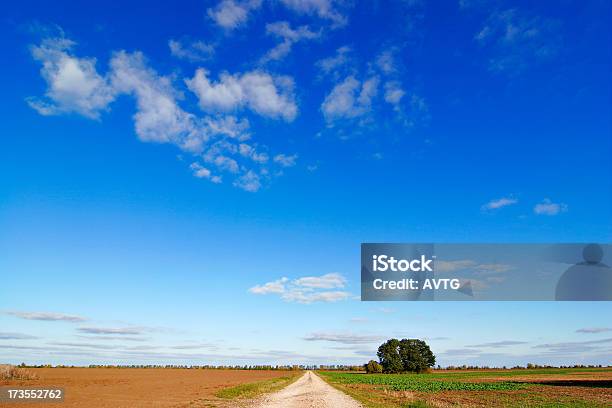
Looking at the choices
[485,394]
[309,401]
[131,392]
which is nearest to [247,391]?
[131,392]

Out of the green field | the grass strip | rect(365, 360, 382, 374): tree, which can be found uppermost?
the green field

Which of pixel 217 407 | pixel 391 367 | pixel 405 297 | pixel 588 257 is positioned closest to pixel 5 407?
pixel 217 407

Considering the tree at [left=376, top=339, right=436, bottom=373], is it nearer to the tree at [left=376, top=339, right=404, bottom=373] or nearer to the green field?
the tree at [left=376, top=339, right=404, bottom=373]

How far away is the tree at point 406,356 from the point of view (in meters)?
166

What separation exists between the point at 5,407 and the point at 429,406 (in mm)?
28659

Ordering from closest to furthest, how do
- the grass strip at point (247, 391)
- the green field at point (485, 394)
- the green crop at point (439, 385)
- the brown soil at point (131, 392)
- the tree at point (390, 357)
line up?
the green field at point (485, 394), the brown soil at point (131, 392), the grass strip at point (247, 391), the green crop at point (439, 385), the tree at point (390, 357)

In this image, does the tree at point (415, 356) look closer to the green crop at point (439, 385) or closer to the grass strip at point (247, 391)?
the green crop at point (439, 385)

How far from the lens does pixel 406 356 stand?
168m

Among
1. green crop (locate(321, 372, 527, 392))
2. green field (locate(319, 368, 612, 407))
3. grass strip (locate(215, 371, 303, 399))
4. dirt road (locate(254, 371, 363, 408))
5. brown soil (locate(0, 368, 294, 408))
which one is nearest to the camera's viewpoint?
dirt road (locate(254, 371, 363, 408))

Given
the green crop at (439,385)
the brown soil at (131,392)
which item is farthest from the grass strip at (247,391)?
the green crop at (439,385)

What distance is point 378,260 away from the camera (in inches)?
1858

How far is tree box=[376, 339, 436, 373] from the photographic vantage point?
166125mm

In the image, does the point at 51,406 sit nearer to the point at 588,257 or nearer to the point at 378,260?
the point at 378,260

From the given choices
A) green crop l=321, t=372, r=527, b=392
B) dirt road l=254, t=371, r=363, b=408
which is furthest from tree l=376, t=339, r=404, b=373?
dirt road l=254, t=371, r=363, b=408
